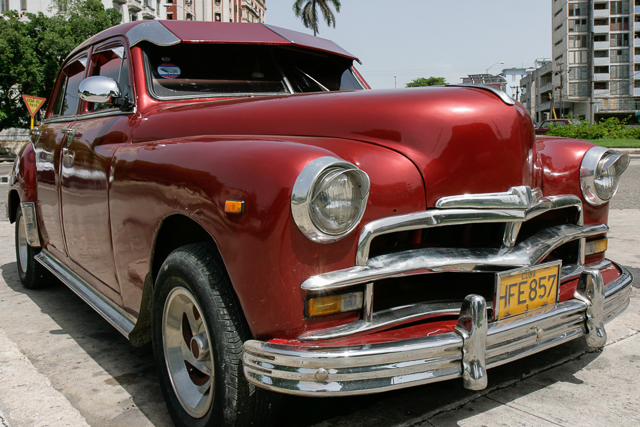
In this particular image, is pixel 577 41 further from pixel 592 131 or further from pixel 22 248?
pixel 22 248

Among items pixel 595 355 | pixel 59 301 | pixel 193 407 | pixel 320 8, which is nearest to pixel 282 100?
pixel 193 407

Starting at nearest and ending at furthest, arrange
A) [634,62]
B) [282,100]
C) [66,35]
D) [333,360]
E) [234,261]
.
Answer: [333,360], [234,261], [282,100], [66,35], [634,62]

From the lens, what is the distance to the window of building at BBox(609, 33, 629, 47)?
217ft

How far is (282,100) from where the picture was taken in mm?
2367

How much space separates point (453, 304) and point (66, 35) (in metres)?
29.1

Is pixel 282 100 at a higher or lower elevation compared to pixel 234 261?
higher

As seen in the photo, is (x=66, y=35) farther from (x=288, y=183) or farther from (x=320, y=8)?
(x=288, y=183)

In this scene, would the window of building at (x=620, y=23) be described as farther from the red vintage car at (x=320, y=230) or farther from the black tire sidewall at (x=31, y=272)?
the black tire sidewall at (x=31, y=272)

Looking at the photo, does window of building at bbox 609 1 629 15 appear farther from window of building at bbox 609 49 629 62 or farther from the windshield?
the windshield

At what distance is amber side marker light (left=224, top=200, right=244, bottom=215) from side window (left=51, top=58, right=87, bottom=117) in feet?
7.26

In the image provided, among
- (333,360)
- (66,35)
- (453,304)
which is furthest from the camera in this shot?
(66,35)

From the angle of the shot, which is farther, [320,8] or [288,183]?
[320,8]

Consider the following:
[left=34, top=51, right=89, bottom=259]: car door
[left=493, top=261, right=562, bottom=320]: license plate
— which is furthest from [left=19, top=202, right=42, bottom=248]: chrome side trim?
[left=493, top=261, right=562, bottom=320]: license plate

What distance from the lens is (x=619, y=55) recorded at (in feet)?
217
